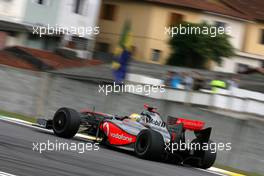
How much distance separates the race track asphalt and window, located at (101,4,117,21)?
31.5 metres

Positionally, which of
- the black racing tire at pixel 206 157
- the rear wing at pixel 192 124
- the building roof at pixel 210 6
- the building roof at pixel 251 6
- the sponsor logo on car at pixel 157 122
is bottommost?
the black racing tire at pixel 206 157

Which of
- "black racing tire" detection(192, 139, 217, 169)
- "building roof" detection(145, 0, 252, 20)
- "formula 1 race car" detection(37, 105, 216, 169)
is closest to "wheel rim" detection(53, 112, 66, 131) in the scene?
"formula 1 race car" detection(37, 105, 216, 169)

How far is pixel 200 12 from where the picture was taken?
45.2 metres

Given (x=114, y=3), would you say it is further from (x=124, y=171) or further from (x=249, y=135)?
(x=124, y=171)

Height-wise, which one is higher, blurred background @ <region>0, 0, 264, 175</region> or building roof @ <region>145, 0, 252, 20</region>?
building roof @ <region>145, 0, 252, 20</region>

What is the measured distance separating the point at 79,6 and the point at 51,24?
286 centimetres

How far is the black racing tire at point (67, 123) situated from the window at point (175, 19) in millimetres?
29462

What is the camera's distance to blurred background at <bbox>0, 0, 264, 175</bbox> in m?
21.6

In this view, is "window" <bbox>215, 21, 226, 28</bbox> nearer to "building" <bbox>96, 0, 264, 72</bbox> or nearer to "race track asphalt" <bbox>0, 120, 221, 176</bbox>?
"building" <bbox>96, 0, 264, 72</bbox>

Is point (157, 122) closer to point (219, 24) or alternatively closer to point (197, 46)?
point (197, 46)

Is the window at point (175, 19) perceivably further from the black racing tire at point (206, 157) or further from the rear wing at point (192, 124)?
the black racing tire at point (206, 157)

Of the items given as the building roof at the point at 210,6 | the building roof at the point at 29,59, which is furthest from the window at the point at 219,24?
the building roof at the point at 29,59

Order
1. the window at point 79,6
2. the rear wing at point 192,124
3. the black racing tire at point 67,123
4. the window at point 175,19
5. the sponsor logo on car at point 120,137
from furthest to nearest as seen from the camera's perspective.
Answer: the window at point 175,19 < the window at point 79,6 < the black racing tire at point 67,123 < the sponsor logo on car at point 120,137 < the rear wing at point 192,124

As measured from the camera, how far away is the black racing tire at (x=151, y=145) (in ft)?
46.2
